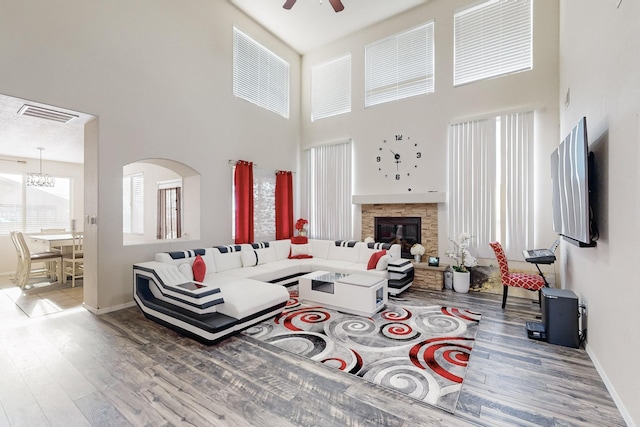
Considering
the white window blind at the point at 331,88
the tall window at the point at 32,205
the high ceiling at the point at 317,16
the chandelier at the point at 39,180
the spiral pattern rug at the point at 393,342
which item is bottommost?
the spiral pattern rug at the point at 393,342

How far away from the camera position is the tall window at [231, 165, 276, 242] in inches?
245

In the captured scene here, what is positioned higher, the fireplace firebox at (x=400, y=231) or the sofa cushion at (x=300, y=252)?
the fireplace firebox at (x=400, y=231)

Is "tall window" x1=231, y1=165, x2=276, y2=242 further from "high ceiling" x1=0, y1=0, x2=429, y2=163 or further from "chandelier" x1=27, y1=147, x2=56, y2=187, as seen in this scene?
"chandelier" x1=27, y1=147, x2=56, y2=187

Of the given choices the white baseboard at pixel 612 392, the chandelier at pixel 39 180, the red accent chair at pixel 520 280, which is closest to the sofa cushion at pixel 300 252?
the red accent chair at pixel 520 280

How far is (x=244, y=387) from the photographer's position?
7.20 feet

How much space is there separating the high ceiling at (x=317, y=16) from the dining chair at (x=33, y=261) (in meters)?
5.78

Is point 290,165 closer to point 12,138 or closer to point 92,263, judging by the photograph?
point 92,263

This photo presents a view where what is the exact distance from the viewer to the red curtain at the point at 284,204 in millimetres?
6621

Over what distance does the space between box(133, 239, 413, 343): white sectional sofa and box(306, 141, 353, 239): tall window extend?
80cm

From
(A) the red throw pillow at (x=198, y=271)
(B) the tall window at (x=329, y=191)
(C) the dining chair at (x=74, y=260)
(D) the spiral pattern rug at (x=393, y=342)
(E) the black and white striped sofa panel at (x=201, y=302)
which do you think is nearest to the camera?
(D) the spiral pattern rug at (x=393, y=342)

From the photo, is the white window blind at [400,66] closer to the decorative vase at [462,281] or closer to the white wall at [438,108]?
the white wall at [438,108]

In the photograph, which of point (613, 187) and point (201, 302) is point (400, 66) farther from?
point (201, 302)

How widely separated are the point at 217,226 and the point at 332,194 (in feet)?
8.71

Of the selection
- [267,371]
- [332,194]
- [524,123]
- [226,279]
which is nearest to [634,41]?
[524,123]
